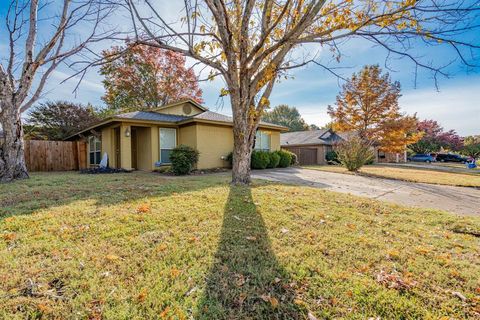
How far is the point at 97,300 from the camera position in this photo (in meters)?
1.88

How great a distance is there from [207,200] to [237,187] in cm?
159

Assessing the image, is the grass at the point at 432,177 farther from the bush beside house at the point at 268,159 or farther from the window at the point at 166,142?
the window at the point at 166,142

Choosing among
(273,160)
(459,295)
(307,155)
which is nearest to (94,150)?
(273,160)

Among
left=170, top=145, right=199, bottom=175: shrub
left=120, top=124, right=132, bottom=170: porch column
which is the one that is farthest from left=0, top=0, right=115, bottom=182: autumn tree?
left=170, top=145, right=199, bottom=175: shrub

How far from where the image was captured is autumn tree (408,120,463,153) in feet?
127

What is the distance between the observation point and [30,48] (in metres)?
8.01

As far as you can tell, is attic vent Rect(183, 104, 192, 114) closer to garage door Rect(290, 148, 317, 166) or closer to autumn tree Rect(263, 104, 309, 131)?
garage door Rect(290, 148, 317, 166)

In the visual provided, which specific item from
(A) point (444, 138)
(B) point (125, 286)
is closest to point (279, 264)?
(B) point (125, 286)

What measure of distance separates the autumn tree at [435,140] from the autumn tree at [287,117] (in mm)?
18460

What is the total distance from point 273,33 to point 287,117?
42.6 metres

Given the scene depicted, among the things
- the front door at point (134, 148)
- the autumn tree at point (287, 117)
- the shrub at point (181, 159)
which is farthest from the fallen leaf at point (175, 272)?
the autumn tree at point (287, 117)

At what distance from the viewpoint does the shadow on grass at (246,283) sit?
72.4 inches

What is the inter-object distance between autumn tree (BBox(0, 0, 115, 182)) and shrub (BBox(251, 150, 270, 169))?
881 cm

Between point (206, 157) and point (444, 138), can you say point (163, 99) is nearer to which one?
point (206, 157)
